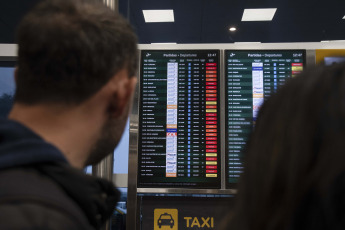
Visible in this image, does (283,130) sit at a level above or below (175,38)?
below

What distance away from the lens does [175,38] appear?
7090 millimetres

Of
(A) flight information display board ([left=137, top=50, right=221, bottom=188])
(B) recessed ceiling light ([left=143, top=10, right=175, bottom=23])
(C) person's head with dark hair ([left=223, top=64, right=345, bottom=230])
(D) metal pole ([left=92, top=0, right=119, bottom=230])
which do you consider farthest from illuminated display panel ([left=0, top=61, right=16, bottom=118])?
(B) recessed ceiling light ([left=143, top=10, right=175, bottom=23])

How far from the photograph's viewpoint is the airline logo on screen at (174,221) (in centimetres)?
198

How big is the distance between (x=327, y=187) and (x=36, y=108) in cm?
64

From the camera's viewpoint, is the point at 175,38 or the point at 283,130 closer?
the point at 283,130

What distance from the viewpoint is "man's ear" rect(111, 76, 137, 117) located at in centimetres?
96

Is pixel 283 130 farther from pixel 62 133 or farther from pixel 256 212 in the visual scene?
pixel 62 133

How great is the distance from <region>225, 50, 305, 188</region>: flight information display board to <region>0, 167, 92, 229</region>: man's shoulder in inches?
54.0

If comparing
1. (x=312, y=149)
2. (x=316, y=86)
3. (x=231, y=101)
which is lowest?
(x=312, y=149)

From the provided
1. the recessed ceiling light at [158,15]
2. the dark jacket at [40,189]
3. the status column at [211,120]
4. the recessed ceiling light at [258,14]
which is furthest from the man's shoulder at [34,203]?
the recessed ceiling light at [258,14]

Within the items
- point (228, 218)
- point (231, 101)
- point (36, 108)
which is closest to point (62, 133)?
point (36, 108)

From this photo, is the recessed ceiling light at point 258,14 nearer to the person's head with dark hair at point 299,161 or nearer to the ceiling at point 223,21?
the ceiling at point 223,21

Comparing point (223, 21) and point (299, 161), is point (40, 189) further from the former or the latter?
point (223, 21)

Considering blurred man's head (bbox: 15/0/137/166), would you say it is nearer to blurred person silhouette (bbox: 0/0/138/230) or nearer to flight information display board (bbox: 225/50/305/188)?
blurred person silhouette (bbox: 0/0/138/230)
